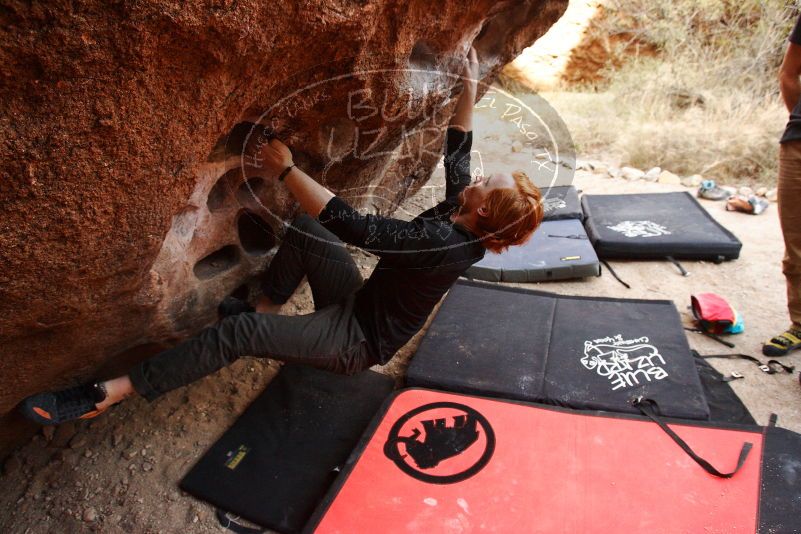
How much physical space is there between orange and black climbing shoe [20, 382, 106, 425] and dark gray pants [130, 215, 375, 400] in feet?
Result: 0.44

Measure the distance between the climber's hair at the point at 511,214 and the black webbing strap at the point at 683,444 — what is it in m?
0.94

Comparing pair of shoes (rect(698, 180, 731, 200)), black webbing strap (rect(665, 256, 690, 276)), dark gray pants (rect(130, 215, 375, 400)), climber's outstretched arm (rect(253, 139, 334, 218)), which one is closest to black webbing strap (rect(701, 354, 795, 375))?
black webbing strap (rect(665, 256, 690, 276))

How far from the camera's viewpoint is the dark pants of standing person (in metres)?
2.55

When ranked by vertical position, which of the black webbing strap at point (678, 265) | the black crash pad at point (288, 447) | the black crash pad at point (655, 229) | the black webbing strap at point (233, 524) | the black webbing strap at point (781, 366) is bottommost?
the black webbing strap at point (781, 366)

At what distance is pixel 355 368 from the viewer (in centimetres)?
196

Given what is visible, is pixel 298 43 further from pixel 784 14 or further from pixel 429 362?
pixel 784 14

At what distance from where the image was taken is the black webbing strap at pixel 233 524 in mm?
1745

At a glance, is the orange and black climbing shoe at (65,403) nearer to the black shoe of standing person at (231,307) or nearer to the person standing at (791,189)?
the black shoe of standing person at (231,307)

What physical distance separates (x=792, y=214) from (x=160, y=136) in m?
2.85

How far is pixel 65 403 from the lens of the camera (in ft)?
5.56

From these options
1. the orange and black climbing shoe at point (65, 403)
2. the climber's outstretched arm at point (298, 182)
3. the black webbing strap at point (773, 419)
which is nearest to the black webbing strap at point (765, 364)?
the black webbing strap at point (773, 419)

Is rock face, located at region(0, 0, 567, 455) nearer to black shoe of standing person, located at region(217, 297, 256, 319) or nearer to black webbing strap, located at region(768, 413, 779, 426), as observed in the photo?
black shoe of standing person, located at region(217, 297, 256, 319)

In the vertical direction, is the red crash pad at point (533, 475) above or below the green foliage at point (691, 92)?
below

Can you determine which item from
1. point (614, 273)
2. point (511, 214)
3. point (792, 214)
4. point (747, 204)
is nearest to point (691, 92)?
point (747, 204)
